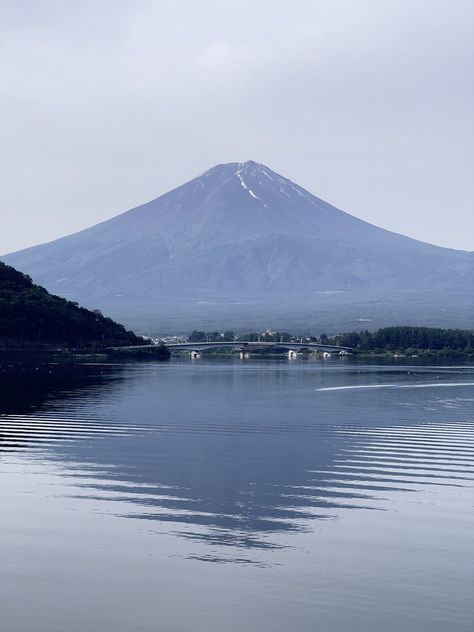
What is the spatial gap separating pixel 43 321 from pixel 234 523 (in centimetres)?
11280

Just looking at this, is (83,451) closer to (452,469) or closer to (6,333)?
(452,469)

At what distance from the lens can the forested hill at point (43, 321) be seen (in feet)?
436

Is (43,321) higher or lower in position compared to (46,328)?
higher

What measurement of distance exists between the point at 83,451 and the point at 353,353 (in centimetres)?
13506

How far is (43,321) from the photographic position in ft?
451

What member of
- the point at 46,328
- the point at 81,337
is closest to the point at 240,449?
the point at 46,328

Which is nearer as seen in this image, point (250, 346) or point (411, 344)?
point (411, 344)

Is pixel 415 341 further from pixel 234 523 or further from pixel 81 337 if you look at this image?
pixel 234 523

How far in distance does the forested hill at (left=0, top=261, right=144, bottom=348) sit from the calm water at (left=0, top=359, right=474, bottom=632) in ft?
258

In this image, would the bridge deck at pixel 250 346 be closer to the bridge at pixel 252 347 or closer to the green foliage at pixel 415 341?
the bridge at pixel 252 347

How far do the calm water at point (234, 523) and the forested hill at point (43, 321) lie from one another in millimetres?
78677

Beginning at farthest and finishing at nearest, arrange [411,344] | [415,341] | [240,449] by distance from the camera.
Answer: [415,341] < [411,344] < [240,449]

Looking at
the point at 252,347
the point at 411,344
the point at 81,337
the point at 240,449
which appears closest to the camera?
the point at 240,449

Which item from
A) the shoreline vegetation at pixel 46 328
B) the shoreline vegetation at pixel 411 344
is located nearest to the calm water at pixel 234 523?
the shoreline vegetation at pixel 46 328
